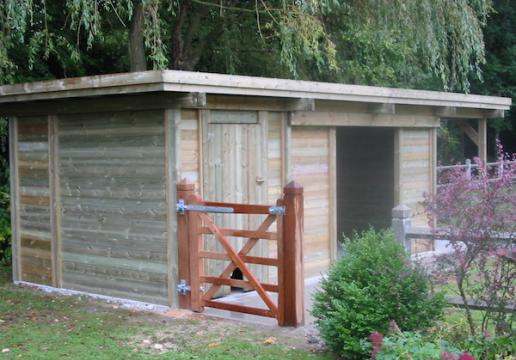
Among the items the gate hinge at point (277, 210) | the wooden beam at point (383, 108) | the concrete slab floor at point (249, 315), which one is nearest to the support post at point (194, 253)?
the concrete slab floor at point (249, 315)

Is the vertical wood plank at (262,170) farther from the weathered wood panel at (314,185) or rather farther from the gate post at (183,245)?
the gate post at (183,245)

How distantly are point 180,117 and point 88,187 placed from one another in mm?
1681

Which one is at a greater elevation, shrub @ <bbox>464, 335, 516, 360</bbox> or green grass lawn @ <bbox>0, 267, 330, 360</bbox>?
shrub @ <bbox>464, 335, 516, 360</bbox>

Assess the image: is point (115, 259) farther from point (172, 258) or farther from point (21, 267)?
point (21, 267)

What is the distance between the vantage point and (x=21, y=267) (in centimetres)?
964

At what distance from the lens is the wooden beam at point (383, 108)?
1023 cm

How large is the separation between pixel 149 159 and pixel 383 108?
3.97 m

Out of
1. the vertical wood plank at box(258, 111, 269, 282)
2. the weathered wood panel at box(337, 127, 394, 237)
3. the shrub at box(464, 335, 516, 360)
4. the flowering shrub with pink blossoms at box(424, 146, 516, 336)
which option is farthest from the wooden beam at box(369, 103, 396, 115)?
the shrub at box(464, 335, 516, 360)

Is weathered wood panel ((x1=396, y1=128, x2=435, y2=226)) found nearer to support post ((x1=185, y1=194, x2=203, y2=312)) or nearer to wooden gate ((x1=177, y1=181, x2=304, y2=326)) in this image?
wooden gate ((x1=177, y1=181, x2=304, y2=326))

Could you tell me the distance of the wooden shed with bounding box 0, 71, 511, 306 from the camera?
25.0ft

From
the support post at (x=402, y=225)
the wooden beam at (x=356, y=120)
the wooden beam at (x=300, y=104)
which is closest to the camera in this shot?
the support post at (x=402, y=225)

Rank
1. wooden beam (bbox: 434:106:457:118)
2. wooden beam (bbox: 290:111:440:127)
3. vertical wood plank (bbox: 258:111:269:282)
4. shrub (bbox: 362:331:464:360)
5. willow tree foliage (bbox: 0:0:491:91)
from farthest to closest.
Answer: wooden beam (bbox: 434:106:457:118), willow tree foliage (bbox: 0:0:491:91), wooden beam (bbox: 290:111:440:127), vertical wood plank (bbox: 258:111:269:282), shrub (bbox: 362:331:464:360)

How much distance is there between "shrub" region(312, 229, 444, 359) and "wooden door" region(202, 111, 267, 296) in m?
2.55

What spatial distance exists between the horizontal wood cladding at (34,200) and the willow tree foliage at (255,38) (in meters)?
1.42
